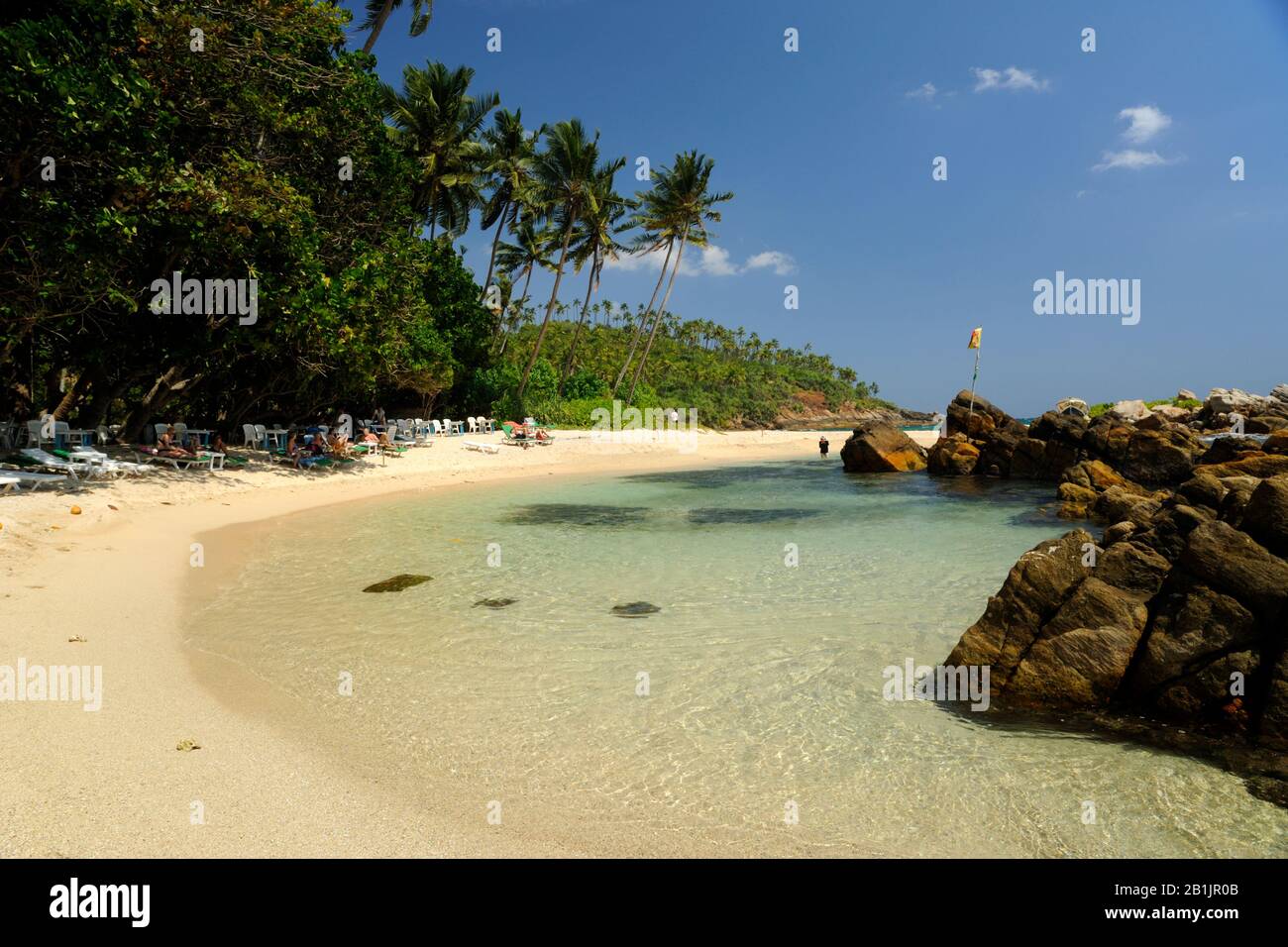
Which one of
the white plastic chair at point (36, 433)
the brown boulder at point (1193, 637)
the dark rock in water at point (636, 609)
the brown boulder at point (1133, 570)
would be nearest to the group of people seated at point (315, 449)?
the white plastic chair at point (36, 433)

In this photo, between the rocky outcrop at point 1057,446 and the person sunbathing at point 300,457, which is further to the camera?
the person sunbathing at point 300,457

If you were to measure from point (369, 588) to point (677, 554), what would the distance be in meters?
5.72

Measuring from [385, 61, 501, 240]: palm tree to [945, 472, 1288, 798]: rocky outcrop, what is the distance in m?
35.9

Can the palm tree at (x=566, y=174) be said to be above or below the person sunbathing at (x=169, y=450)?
above

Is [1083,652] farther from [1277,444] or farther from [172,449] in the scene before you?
[172,449]

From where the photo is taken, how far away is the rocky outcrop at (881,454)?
105ft

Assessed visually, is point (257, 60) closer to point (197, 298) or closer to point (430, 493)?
point (197, 298)

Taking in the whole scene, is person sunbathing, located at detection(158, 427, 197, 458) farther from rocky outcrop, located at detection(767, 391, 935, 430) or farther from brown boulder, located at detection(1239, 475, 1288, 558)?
rocky outcrop, located at detection(767, 391, 935, 430)

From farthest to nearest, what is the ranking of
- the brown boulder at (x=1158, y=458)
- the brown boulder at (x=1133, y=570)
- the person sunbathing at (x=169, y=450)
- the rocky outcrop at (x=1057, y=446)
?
1. the rocky outcrop at (x=1057, y=446)
2. the brown boulder at (x=1158, y=458)
3. the person sunbathing at (x=169, y=450)
4. the brown boulder at (x=1133, y=570)

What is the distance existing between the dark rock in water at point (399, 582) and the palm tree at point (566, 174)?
3260 centimetres

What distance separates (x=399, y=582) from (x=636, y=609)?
12.9 ft

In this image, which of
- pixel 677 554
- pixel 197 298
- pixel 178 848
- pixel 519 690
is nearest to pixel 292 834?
pixel 178 848

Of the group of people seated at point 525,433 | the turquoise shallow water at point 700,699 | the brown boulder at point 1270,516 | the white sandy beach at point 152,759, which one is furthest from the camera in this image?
the group of people seated at point 525,433

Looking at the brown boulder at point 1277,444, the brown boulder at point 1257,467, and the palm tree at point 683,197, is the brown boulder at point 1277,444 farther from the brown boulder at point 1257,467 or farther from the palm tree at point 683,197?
the palm tree at point 683,197
